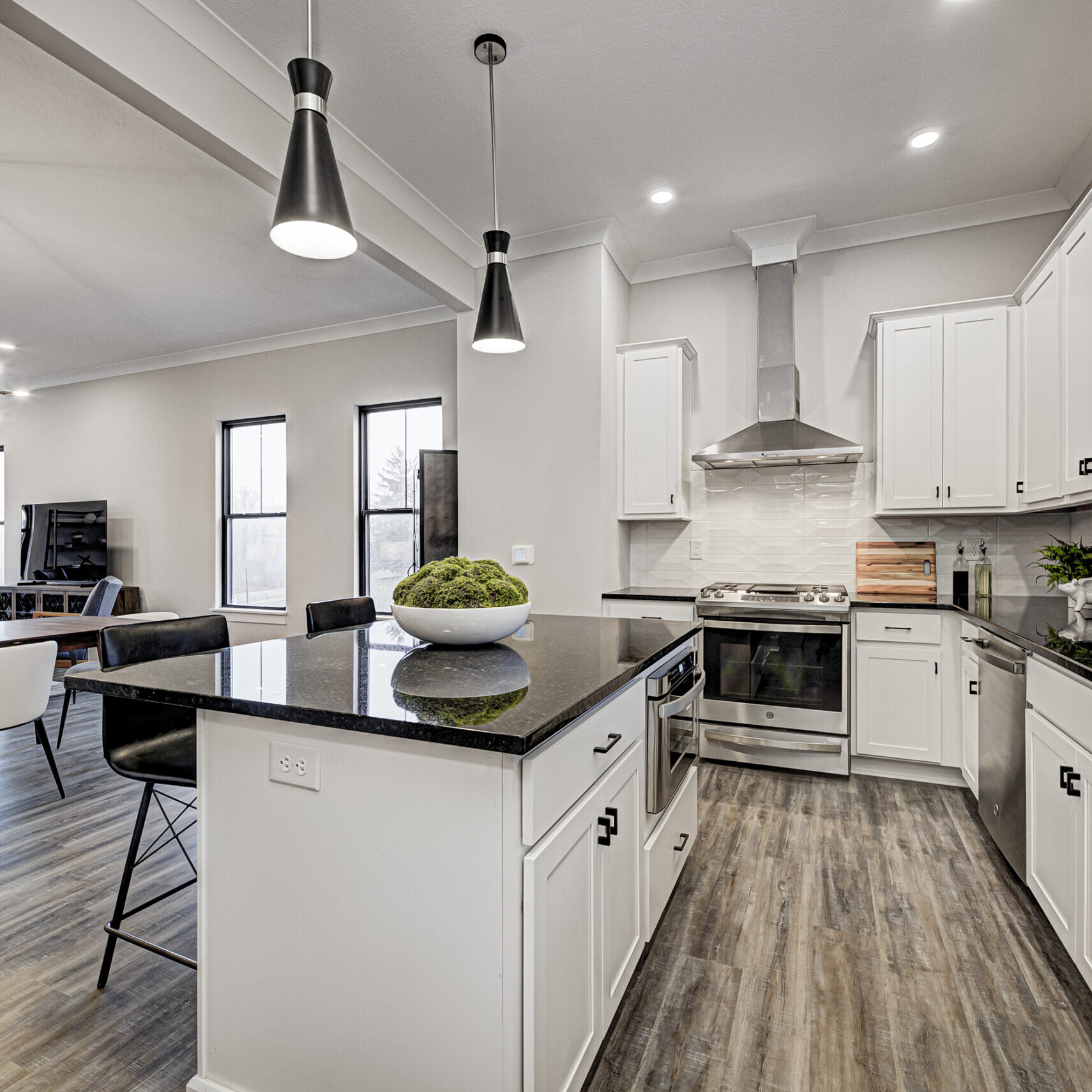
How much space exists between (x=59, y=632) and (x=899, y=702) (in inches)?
171

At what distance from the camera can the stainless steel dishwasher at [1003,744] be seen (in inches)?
86.7

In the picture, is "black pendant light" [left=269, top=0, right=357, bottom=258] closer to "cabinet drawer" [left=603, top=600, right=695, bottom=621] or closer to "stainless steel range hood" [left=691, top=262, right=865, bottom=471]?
"cabinet drawer" [left=603, top=600, right=695, bottom=621]

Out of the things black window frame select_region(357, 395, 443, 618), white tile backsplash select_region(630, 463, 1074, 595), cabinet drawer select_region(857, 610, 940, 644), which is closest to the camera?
cabinet drawer select_region(857, 610, 940, 644)

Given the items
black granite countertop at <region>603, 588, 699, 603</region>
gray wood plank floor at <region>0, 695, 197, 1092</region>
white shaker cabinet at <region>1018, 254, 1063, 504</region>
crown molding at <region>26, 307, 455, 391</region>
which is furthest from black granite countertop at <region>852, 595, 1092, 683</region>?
crown molding at <region>26, 307, 455, 391</region>

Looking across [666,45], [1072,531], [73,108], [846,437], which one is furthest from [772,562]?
[73,108]

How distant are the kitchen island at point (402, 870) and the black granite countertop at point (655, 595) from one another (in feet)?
6.93

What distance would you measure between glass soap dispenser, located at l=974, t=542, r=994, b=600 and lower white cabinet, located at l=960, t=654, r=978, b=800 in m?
0.52

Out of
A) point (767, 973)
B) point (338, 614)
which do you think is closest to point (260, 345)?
point (338, 614)

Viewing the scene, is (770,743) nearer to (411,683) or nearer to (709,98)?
(411,683)

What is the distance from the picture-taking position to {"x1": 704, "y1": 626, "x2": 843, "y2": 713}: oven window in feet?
11.1

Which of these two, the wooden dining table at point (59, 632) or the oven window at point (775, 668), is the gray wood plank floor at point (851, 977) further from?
the wooden dining table at point (59, 632)

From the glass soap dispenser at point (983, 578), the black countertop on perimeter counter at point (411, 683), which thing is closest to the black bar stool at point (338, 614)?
the black countertop on perimeter counter at point (411, 683)

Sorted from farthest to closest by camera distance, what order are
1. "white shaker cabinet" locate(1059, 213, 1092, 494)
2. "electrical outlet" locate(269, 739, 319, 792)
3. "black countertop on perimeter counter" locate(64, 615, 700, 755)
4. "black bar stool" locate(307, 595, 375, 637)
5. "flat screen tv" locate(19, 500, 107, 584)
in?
"flat screen tv" locate(19, 500, 107, 584), "black bar stool" locate(307, 595, 375, 637), "white shaker cabinet" locate(1059, 213, 1092, 494), "electrical outlet" locate(269, 739, 319, 792), "black countertop on perimeter counter" locate(64, 615, 700, 755)

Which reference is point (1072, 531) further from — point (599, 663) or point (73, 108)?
point (73, 108)
